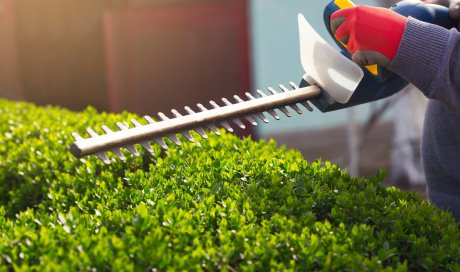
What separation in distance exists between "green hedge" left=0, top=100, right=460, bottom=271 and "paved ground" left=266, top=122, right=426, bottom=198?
19.3 ft

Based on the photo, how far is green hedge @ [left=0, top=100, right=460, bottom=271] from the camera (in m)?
2.06

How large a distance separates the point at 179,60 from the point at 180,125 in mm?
6511

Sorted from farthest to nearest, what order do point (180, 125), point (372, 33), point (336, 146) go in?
point (336, 146)
point (180, 125)
point (372, 33)

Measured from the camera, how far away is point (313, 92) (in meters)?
2.77

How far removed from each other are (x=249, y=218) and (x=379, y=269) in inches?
19.5

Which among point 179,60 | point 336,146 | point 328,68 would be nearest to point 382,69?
point 328,68

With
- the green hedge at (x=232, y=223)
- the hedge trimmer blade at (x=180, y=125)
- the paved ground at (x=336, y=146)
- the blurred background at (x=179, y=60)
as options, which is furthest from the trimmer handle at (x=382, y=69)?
the paved ground at (x=336, y=146)

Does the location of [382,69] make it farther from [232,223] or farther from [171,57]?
[171,57]

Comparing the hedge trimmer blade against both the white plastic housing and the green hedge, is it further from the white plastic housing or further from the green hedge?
the green hedge

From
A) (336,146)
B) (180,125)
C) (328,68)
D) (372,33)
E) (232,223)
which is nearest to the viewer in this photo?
(232,223)

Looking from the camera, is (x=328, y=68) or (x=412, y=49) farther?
(x=328, y=68)

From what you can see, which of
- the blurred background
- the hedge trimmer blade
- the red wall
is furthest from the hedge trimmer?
the red wall

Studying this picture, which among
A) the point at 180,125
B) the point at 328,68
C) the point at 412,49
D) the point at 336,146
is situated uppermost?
the point at 412,49

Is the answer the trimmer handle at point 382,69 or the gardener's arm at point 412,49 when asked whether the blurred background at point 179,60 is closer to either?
the trimmer handle at point 382,69
